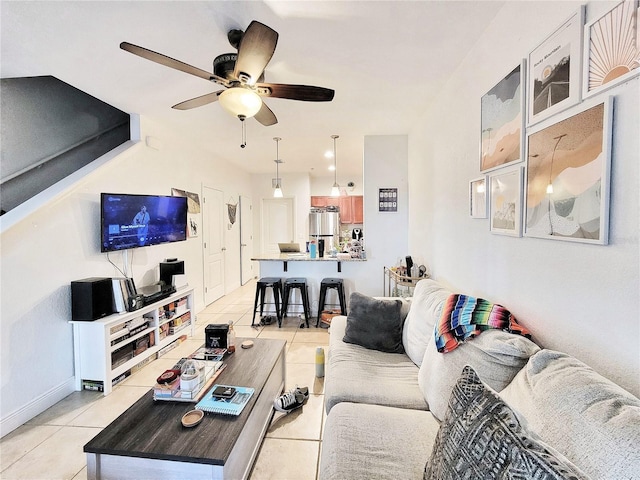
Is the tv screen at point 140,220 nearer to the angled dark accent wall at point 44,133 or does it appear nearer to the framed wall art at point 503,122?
the angled dark accent wall at point 44,133

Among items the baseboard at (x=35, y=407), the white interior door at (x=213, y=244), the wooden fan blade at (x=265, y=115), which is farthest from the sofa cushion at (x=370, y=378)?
the white interior door at (x=213, y=244)

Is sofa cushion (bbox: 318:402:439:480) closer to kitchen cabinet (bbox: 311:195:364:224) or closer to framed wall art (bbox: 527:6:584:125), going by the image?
framed wall art (bbox: 527:6:584:125)

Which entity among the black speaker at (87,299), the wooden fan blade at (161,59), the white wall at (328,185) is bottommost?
the black speaker at (87,299)

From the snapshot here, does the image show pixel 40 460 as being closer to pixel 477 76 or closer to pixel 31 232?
pixel 31 232

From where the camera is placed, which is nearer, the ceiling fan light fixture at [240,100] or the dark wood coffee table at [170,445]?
the dark wood coffee table at [170,445]

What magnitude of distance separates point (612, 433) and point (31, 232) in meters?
3.27

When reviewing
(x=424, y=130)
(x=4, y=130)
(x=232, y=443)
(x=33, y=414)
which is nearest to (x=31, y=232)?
(x=4, y=130)

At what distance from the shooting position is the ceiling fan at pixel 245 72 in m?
1.51

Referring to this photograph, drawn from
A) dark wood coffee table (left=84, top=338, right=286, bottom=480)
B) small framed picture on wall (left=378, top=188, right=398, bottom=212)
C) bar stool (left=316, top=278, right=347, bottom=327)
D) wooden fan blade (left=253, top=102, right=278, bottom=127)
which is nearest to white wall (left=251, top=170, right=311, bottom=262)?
small framed picture on wall (left=378, top=188, right=398, bottom=212)

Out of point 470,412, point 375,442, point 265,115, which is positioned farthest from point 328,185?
point 470,412

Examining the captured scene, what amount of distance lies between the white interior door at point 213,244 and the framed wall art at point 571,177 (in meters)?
4.43

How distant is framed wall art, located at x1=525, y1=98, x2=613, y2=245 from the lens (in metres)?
0.99

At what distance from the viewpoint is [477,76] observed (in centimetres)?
199

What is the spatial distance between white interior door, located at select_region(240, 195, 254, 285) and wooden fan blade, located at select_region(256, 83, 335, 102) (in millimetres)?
4645
